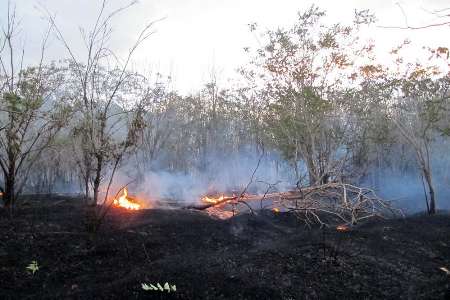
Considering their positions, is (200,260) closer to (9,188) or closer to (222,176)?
(9,188)

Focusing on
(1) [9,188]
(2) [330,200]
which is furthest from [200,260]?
(2) [330,200]

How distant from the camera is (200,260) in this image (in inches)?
261

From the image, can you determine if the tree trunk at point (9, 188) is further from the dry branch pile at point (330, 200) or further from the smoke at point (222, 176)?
the smoke at point (222, 176)

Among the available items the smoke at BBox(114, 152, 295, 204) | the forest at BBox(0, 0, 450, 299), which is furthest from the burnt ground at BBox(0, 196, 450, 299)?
the smoke at BBox(114, 152, 295, 204)

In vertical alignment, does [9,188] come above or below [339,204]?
above

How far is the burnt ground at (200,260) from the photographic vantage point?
5512mm

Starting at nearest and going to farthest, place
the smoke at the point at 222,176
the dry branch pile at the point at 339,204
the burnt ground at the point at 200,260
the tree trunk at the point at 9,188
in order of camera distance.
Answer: the burnt ground at the point at 200,260, the dry branch pile at the point at 339,204, the tree trunk at the point at 9,188, the smoke at the point at 222,176

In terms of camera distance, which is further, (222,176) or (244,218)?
(222,176)

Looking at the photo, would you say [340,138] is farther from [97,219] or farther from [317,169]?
[97,219]

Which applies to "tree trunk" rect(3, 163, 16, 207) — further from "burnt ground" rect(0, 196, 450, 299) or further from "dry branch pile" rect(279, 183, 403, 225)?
"dry branch pile" rect(279, 183, 403, 225)

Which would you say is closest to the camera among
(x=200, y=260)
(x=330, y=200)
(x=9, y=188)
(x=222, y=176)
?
(x=200, y=260)

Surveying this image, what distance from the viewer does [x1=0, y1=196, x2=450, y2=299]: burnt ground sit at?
5.51 meters


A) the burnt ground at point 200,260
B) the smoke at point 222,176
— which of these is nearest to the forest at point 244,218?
the burnt ground at point 200,260

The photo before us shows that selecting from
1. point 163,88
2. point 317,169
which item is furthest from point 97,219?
point 163,88
